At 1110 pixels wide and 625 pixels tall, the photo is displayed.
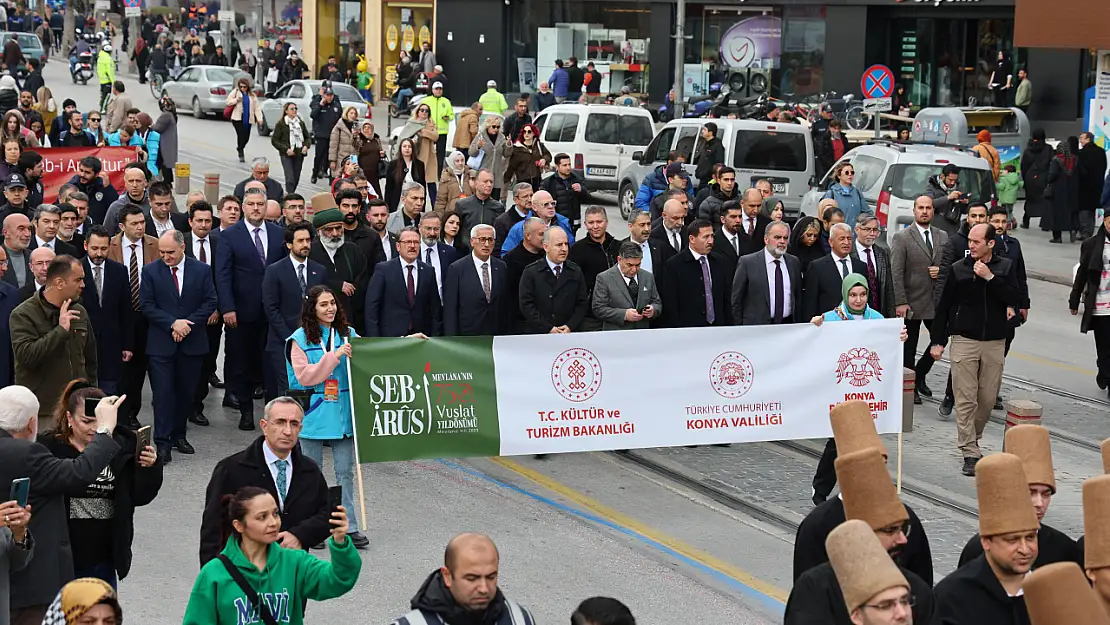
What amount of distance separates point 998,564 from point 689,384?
534 cm

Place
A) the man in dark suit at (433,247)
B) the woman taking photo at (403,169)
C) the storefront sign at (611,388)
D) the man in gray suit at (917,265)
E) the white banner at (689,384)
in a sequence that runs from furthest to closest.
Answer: the woman taking photo at (403,169) < the man in gray suit at (917,265) < the man in dark suit at (433,247) < the white banner at (689,384) < the storefront sign at (611,388)

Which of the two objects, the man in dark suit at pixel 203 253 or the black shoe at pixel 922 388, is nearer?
the man in dark suit at pixel 203 253

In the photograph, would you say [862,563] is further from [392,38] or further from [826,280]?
[392,38]

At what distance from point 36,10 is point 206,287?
70802 millimetres

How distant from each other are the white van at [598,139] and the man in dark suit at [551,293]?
51.9ft

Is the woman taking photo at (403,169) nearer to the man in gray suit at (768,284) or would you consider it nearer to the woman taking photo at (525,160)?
the woman taking photo at (525,160)

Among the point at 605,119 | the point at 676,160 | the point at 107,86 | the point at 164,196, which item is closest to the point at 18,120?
A: the point at 164,196

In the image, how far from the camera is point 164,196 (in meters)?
14.5

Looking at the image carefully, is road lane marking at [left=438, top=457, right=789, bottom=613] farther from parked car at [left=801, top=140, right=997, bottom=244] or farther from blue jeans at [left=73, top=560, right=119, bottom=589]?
parked car at [left=801, top=140, right=997, bottom=244]

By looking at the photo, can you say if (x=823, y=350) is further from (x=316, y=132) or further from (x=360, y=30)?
(x=360, y=30)

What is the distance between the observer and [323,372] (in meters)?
10.3

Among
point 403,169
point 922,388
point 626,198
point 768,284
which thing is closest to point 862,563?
point 768,284

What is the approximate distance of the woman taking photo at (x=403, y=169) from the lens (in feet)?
69.1

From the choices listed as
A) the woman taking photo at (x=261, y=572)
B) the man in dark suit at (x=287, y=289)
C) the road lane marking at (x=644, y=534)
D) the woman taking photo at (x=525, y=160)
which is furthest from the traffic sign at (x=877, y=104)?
the woman taking photo at (x=261, y=572)
